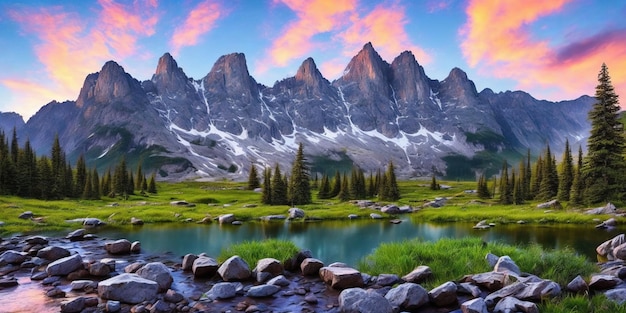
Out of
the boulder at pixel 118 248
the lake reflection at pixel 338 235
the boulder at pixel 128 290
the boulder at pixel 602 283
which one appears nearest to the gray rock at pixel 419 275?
the boulder at pixel 602 283

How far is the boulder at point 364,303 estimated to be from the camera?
38.6ft

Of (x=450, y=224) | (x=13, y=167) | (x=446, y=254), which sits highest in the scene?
(x=13, y=167)

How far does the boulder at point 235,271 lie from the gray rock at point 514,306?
10332 mm

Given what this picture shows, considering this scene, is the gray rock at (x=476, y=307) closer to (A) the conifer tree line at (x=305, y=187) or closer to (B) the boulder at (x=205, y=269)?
(B) the boulder at (x=205, y=269)

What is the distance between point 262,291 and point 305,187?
2619 inches

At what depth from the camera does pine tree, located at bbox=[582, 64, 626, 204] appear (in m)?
53.2

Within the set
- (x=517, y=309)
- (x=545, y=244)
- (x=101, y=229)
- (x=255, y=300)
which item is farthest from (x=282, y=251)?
(x=101, y=229)

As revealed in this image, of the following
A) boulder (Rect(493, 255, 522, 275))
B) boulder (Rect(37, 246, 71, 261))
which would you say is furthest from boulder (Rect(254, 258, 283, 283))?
boulder (Rect(37, 246, 71, 261))

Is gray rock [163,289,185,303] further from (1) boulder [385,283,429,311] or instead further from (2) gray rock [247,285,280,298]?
(1) boulder [385,283,429,311]

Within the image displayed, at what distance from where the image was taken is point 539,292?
11.9 m

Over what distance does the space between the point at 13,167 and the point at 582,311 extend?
93106mm

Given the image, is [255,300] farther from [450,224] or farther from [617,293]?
[450,224]

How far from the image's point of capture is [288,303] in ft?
45.1

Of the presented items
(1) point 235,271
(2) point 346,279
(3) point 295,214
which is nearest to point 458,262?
(2) point 346,279
